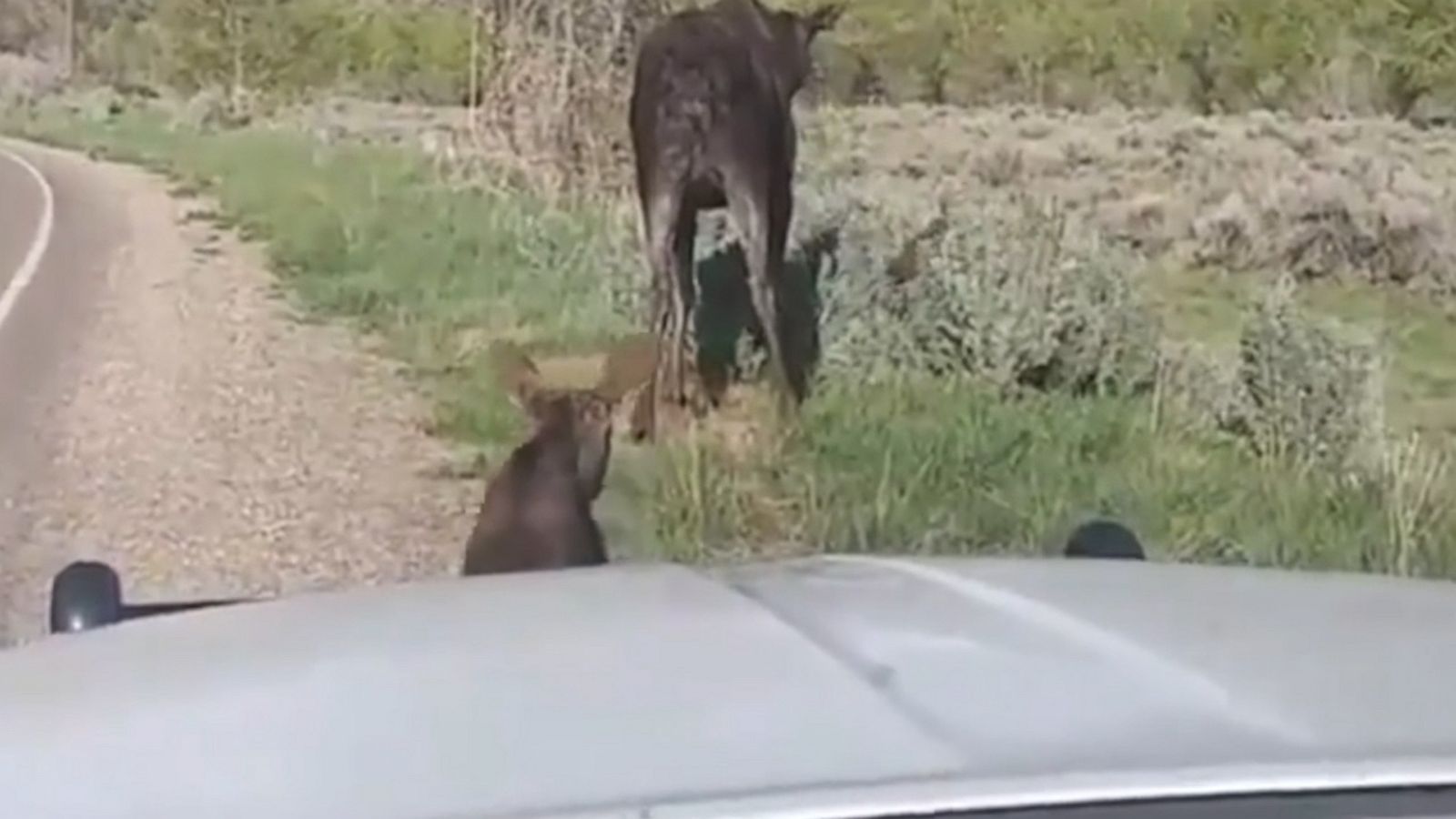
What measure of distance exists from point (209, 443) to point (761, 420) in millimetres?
1058

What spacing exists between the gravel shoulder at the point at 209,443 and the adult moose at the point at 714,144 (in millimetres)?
538

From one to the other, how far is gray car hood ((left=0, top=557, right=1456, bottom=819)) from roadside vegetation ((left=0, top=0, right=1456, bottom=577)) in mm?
3206

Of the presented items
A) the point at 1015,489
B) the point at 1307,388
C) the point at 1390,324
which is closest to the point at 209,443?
the point at 1015,489

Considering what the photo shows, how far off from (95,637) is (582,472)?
316 cm

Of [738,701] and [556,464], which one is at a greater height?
[738,701]

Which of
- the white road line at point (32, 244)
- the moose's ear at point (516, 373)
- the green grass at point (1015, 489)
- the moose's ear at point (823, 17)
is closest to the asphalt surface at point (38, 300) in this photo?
the white road line at point (32, 244)

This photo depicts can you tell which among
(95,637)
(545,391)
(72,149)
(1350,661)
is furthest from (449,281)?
(1350,661)

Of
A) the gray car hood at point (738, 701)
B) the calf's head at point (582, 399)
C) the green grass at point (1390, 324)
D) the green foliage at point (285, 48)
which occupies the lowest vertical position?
the calf's head at point (582, 399)

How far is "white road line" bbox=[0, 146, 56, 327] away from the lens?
5.46m

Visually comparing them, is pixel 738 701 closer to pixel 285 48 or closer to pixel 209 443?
pixel 209 443

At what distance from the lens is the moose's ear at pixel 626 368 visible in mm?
5570

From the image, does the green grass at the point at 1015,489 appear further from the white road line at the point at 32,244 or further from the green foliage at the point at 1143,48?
the white road line at the point at 32,244

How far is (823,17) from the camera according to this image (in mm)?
5629

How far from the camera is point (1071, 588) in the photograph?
7.50ft
